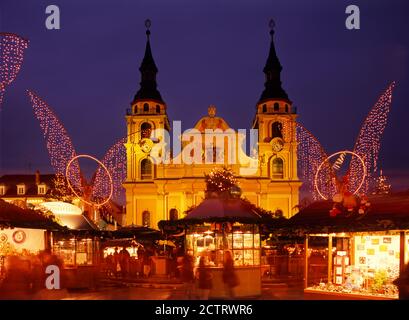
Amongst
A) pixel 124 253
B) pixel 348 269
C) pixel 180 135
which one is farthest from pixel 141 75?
pixel 348 269

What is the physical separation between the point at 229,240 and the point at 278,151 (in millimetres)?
41658

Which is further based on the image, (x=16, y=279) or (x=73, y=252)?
(x=73, y=252)

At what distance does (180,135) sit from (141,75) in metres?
9.37

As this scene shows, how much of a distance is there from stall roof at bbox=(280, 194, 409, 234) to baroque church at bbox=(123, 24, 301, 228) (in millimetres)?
37354

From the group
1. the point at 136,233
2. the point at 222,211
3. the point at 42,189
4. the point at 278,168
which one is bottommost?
the point at 136,233

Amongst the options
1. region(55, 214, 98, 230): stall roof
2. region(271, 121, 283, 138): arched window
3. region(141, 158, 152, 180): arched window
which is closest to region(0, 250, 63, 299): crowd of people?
region(55, 214, 98, 230): stall roof

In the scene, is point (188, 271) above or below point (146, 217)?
below

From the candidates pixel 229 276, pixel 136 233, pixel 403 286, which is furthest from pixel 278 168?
pixel 403 286

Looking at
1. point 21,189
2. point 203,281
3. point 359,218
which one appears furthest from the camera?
point 21,189

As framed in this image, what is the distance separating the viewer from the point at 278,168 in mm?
57781

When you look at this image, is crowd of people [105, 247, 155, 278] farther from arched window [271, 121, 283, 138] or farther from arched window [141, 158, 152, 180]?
arched window [271, 121, 283, 138]

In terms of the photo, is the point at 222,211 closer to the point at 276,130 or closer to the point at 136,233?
the point at 136,233

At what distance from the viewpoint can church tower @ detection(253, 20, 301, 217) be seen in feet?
186

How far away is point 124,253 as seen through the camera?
27.0 metres
